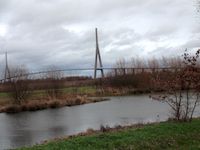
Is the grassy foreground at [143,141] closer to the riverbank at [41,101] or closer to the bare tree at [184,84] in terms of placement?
the bare tree at [184,84]

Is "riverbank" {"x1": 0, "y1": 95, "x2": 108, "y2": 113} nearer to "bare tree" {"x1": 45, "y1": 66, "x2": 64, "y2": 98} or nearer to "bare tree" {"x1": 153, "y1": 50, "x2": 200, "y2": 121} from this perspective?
"bare tree" {"x1": 45, "y1": 66, "x2": 64, "y2": 98}

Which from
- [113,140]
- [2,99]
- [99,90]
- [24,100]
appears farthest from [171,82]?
[99,90]

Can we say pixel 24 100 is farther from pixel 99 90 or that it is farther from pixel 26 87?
pixel 99 90

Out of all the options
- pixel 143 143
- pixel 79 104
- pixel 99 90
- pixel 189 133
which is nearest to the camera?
pixel 143 143

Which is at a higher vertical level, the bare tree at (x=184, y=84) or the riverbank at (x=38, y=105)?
the bare tree at (x=184, y=84)

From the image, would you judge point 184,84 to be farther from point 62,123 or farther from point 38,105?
point 38,105

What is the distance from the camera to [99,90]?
66062 mm

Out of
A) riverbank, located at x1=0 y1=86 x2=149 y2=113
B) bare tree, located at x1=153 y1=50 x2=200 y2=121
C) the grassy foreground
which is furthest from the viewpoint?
riverbank, located at x1=0 y1=86 x2=149 y2=113

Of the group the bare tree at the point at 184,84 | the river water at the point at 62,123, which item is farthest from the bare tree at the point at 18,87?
the bare tree at the point at 184,84

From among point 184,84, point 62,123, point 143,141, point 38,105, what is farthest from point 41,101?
point 143,141

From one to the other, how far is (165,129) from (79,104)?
36570 millimetres

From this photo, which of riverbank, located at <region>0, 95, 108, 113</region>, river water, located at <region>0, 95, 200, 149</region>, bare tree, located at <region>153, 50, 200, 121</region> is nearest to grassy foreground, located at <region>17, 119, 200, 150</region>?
bare tree, located at <region>153, 50, 200, 121</region>

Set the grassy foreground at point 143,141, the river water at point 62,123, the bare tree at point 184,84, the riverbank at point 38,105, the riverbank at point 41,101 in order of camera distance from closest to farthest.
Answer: the grassy foreground at point 143,141, the bare tree at point 184,84, the river water at point 62,123, the riverbank at point 38,105, the riverbank at point 41,101

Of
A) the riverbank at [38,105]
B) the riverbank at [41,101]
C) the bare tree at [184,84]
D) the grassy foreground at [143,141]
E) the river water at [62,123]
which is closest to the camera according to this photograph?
the grassy foreground at [143,141]
